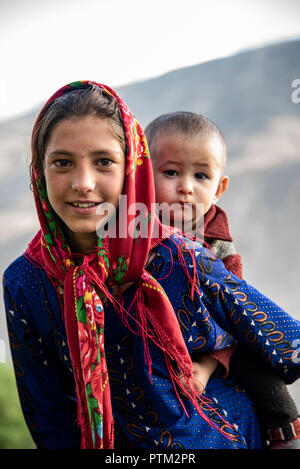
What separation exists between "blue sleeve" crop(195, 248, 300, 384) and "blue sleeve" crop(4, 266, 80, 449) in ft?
1.77

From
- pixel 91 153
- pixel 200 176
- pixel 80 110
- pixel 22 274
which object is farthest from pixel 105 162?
pixel 200 176

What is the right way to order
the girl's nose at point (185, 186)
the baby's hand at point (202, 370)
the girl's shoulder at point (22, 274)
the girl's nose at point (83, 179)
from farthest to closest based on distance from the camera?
the girl's nose at point (185, 186) < the girl's shoulder at point (22, 274) < the baby's hand at point (202, 370) < the girl's nose at point (83, 179)

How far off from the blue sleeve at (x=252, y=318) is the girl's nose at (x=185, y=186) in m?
0.33

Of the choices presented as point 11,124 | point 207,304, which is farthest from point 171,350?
point 11,124

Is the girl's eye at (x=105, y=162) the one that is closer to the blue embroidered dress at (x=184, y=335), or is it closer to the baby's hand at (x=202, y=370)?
the blue embroidered dress at (x=184, y=335)

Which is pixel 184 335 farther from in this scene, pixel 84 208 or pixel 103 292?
pixel 84 208

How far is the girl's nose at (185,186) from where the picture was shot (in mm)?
1721

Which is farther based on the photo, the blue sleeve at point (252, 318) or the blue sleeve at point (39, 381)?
the blue sleeve at point (39, 381)

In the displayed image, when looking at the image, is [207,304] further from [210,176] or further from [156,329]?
[210,176]

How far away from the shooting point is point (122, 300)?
141cm

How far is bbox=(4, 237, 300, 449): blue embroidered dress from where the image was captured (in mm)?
1371

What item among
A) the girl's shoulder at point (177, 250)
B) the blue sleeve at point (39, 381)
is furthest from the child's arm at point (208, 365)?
the blue sleeve at point (39, 381)

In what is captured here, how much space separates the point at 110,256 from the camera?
137 cm

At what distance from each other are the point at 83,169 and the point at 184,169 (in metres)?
0.57
